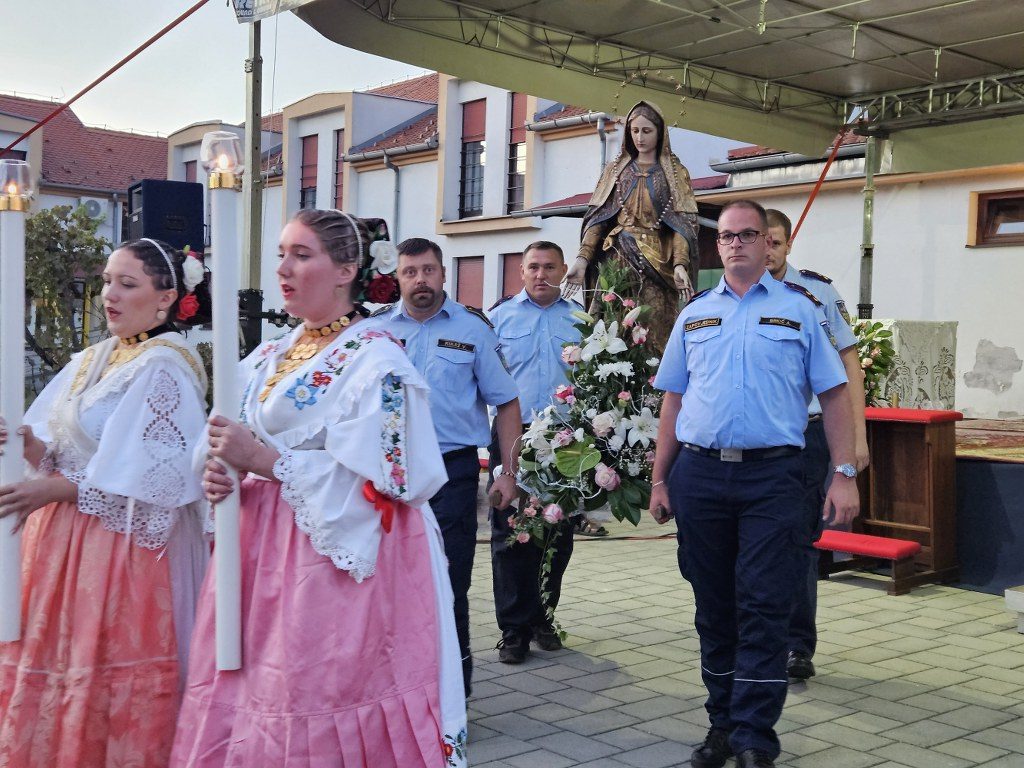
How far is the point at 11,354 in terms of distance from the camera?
3.18m

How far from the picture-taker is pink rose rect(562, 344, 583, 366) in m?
5.80

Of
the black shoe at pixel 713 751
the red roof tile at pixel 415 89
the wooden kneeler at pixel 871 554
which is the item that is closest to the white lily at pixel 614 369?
the black shoe at pixel 713 751

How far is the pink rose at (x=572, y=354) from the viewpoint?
19.0 ft

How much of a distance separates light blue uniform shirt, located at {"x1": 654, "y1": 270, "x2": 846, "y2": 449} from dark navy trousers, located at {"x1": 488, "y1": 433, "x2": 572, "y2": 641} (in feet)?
5.27

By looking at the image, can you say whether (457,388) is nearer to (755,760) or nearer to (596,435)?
(596,435)

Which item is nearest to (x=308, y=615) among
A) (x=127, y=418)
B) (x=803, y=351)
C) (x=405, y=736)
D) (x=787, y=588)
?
(x=405, y=736)

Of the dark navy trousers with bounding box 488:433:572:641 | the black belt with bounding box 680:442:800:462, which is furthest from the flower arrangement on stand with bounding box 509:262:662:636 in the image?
the black belt with bounding box 680:442:800:462

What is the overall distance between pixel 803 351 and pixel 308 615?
7.50 ft

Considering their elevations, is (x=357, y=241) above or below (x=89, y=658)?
above

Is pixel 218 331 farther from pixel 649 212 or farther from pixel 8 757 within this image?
pixel 649 212

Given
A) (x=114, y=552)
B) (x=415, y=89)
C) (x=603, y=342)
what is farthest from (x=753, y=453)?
(x=415, y=89)

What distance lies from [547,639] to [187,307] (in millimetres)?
3007

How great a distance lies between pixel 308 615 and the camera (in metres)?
2.94

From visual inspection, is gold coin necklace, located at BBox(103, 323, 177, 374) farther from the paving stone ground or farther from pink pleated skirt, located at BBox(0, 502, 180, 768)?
the paving stone ground
